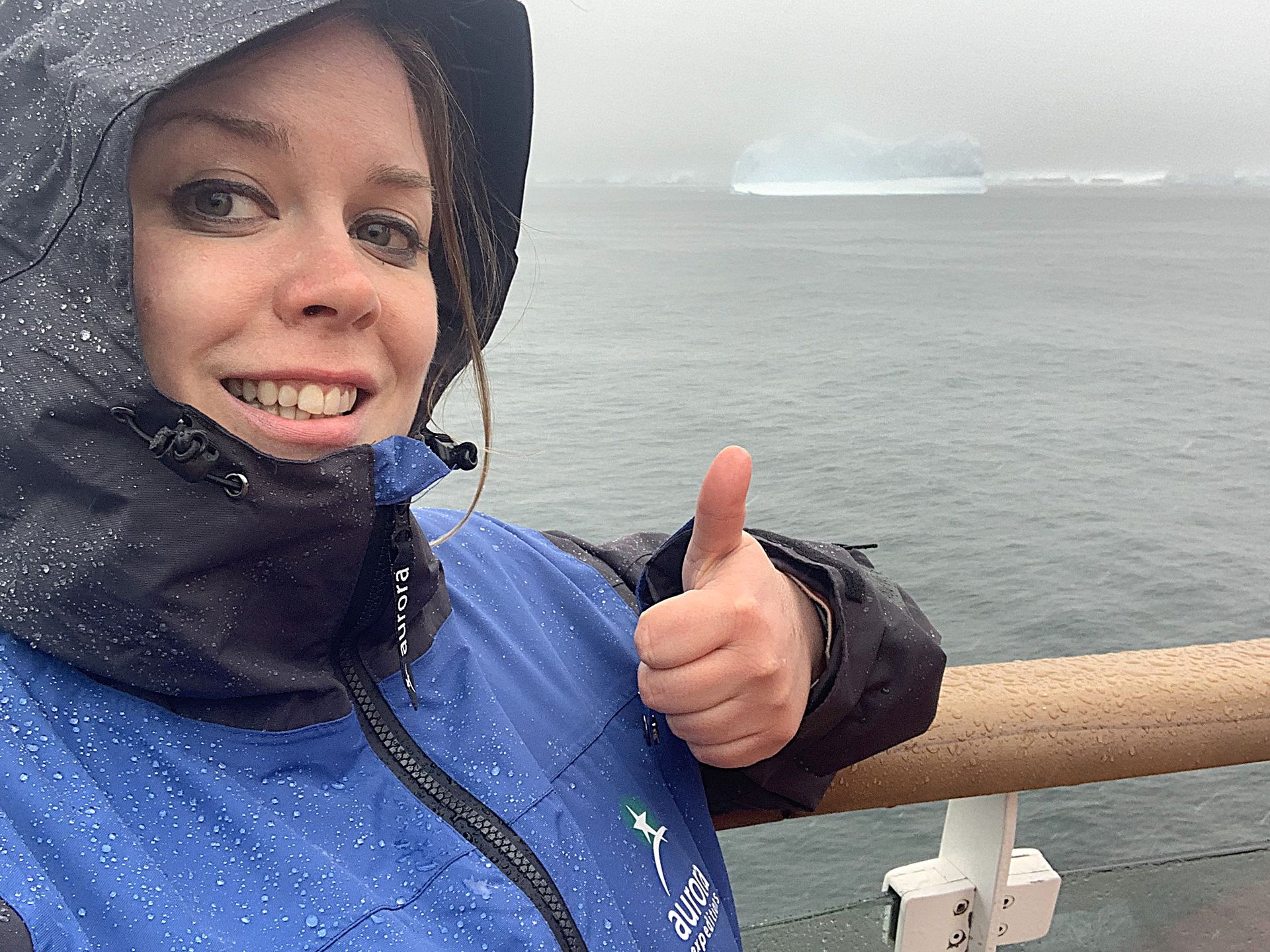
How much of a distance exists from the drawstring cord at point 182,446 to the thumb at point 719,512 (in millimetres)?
472

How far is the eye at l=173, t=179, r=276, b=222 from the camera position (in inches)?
34.6

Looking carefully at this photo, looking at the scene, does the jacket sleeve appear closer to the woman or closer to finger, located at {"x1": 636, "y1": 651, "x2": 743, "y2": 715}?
the woman

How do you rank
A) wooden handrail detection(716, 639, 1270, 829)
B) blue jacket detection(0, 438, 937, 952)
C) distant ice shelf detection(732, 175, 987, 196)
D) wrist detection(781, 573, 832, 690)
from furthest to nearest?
1. distant ice shelf detection(732, 175, 987, 196)
2. wooden handrail detection(716, 639, 1270, 829)
3. wrist detection(781, 573, 832, 690)
4. blue jacket detection(0, 438, 937, 952)

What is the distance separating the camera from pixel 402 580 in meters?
0.98

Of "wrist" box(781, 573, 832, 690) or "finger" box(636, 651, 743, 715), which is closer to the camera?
"finger" box(636, 651, 743, 715)

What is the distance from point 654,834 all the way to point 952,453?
66.7 feet

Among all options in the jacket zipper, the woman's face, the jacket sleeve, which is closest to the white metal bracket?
the jacket sleeve

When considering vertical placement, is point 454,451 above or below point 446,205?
below

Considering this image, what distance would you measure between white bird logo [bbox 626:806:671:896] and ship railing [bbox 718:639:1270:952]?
0.21 m

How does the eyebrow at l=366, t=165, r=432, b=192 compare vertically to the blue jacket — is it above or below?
above

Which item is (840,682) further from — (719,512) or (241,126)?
(241,126)

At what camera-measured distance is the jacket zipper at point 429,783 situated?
35.8 inches

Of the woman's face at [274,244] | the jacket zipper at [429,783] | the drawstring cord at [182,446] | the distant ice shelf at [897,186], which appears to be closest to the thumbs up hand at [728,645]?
the jacket zipper at [429,783]

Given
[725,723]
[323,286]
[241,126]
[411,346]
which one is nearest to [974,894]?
[725,723]
